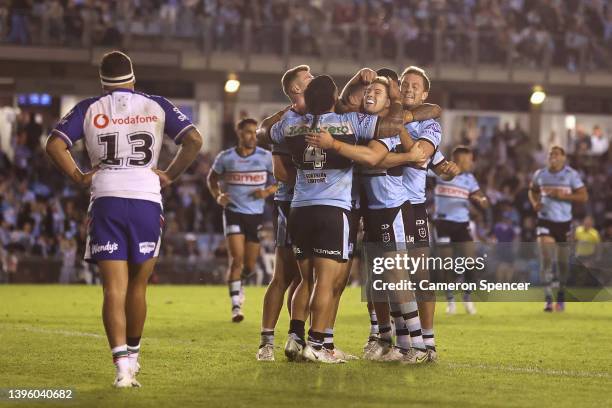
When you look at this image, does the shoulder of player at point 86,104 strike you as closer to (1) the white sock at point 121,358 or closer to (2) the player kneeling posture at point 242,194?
(1) the white sock at point 121,358

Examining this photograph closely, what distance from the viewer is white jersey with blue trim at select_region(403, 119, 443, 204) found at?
10905 mm

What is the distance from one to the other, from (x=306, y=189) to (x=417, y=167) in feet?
4.76

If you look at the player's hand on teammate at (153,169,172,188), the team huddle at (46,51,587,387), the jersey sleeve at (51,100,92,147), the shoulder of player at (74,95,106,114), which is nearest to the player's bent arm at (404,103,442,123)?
the team huddle at (46,51,587,387)

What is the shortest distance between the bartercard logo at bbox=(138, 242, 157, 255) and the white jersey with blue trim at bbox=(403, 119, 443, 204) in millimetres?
2970

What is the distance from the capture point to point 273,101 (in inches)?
1593

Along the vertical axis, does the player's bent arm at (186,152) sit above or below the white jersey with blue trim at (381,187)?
above

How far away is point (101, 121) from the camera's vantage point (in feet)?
29.2

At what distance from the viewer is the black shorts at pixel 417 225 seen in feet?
36.6

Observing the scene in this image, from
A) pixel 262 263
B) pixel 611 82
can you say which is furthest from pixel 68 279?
pixel 611 82

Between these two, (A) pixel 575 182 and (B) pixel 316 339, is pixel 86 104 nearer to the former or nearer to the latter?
(B) pixel 316 339

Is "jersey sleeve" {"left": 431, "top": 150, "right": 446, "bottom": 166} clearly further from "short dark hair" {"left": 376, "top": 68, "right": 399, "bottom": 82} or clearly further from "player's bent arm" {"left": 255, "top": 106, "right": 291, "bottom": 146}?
"player's bent arm" {"left": 255, "top": 106, "right": 291, "bottom": 146}

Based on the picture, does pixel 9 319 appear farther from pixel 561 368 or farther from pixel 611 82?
pixel 611 82

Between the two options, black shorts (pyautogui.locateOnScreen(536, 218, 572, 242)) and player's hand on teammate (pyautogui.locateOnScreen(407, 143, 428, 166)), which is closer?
player's hand on teammate (pyautogui.locateOnScreen(407, 143, 428, 166))

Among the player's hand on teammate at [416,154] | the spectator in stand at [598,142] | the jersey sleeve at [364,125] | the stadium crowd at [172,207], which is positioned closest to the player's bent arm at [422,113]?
the player's hand on teammate at [416,154]
